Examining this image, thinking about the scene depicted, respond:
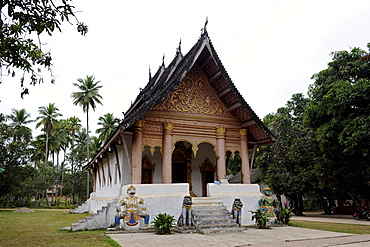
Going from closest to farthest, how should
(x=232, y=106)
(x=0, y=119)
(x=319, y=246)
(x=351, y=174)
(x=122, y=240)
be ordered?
1. (x=319, y=246)
2. (x=122, y=240)
3. (x=232, y=106)
4. (x=351, y=174)
5. (x=0, y=119)

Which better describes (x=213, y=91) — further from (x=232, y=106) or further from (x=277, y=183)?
(x=277, y=183)

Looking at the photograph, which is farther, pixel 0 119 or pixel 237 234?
pixel 0 119

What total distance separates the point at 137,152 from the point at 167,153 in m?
1.17

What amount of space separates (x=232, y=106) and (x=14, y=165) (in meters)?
25.1

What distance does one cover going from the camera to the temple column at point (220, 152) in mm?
12195

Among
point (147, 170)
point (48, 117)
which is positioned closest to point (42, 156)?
point (48, 117)

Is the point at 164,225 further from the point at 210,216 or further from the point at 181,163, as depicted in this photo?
the point at 181,163

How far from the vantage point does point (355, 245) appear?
6.96 m

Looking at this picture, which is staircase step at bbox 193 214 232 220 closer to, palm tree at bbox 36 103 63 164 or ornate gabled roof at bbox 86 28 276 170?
ornate gabled roof at bbox 86 28 276 170

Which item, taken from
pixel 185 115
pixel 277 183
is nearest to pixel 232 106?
pixel 185 115

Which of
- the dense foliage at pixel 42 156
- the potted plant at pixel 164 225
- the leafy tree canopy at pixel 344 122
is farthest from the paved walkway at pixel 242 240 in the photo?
the dense foliage at pixel 42 156

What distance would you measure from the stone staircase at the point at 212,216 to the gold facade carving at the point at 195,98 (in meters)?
3.74

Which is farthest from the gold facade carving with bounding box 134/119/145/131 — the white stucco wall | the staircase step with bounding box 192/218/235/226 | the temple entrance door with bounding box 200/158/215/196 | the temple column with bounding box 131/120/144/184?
the temple entrance door with bounding box 200/158/215/196

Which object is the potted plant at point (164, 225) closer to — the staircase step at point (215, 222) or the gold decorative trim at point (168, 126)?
the staircase step at point (215, 222)
